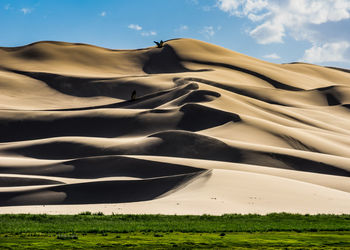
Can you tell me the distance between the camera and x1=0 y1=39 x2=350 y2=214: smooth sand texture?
32406 millimetres

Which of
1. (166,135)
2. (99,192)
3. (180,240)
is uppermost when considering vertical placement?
(166,135)

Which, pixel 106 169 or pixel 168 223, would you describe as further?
pixel 106 169

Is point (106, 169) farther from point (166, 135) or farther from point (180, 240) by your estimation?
point (180, 240)

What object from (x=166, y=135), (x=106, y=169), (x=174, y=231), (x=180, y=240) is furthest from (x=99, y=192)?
(x=180, y=240)

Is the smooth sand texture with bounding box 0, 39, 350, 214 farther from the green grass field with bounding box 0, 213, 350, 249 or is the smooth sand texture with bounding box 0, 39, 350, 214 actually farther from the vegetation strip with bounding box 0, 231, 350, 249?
the vegetation strip with bounding box 0, 231, 350, 249

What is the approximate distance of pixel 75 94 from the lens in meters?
89.1

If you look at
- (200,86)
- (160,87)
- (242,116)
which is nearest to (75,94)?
(160,87)

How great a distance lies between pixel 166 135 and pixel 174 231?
32914 millimetres

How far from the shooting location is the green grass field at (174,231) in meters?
15.6

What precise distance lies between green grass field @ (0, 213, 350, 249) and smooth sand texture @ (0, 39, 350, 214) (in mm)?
4180

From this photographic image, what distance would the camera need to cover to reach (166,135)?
169ft

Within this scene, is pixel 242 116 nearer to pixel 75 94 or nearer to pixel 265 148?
pixel 265 148

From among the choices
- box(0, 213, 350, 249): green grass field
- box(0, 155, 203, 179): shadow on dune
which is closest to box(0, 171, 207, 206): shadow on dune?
box(0, 155, 203, 179): shadow on dune

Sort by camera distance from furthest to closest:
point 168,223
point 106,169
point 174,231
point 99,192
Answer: point 106,169 → point 99,192 → point 168,223 → point 174,231
